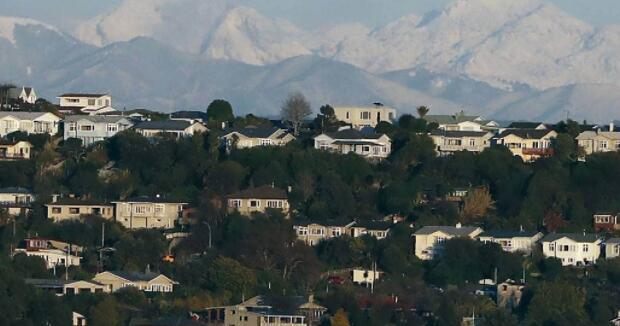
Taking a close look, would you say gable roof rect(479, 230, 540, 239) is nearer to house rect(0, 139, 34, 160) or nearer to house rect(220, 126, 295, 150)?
house rect(220, 126, 295, 150)

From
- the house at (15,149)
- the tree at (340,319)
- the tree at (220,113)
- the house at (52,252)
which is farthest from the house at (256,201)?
the tree at (220,113)

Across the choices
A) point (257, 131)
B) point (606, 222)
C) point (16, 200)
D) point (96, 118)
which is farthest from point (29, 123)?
point (606, 222)

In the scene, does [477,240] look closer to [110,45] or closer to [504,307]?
[504,307]

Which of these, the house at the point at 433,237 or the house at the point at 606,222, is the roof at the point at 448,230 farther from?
the house at the point at 606,222

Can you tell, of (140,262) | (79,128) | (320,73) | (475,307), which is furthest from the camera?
(320,73)

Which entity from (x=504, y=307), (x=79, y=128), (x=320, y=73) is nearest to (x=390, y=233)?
Result: (x=504, y=307)
